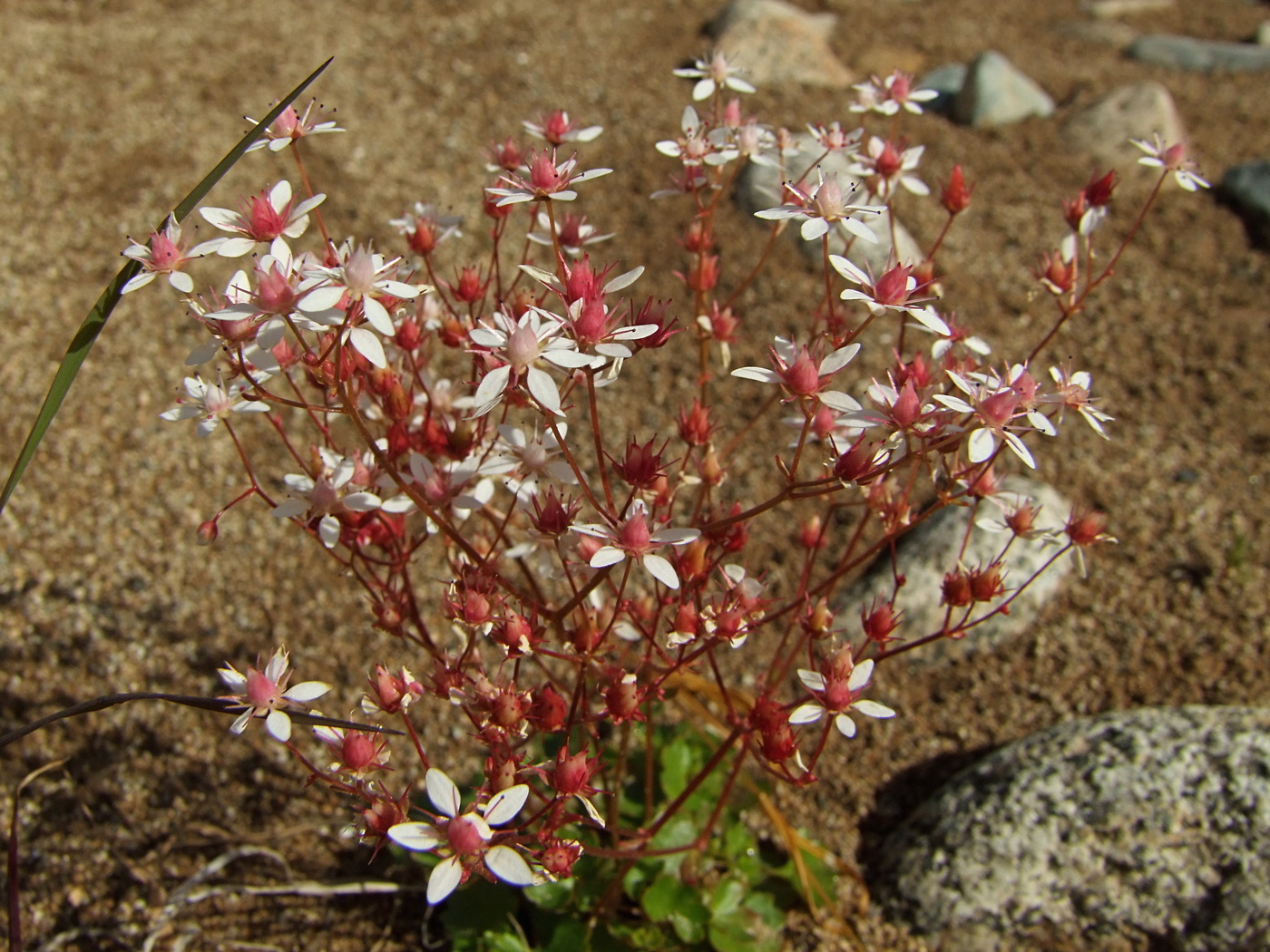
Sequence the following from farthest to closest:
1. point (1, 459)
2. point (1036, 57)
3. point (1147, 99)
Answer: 1. point (1036, 57)
2. point (1147, 99)
3. point (1, 459)

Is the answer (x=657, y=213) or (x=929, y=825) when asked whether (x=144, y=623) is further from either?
(x=657, y=213)

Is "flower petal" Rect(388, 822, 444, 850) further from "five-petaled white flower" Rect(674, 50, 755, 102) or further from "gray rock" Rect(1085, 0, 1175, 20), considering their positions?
"gray rock" Rect(1085, 0, 1175, 20)

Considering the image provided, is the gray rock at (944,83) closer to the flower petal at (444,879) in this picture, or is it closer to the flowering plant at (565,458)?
the flowering plant at (565,458)

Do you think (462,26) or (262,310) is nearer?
(262,310)

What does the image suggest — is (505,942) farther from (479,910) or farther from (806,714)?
(806,714)

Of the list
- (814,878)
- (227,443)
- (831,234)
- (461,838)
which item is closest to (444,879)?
(461,838)

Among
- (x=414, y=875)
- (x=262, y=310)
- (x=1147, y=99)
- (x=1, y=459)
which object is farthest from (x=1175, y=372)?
(x=1, y=459)
